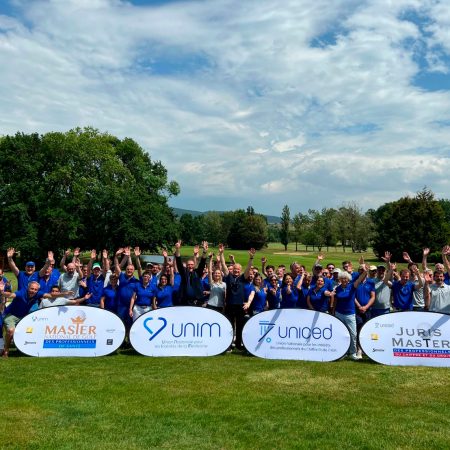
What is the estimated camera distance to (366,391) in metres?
8.09

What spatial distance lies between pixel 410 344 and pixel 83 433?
6791 mm

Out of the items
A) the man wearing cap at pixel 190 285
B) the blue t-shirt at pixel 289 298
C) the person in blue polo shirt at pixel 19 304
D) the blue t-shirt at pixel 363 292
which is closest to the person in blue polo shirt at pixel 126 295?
the man wearing cap at pixel 190 285

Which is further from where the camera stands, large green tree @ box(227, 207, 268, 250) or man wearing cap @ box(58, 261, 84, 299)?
large green tree @ box(227, 207, 268, 250)

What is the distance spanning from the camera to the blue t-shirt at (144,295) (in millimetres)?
11125

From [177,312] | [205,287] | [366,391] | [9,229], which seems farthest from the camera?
[9,229]

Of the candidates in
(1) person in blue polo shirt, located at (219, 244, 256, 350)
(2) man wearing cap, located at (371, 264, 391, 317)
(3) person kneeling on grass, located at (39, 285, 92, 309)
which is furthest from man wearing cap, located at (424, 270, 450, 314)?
(3) person kneeling on grass, located at (39, 285, 92, 309)

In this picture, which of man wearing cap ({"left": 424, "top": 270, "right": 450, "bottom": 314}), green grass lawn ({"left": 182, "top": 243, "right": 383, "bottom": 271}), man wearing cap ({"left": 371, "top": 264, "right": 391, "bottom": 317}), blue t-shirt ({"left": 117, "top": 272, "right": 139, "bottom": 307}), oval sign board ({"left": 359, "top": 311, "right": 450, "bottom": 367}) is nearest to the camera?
oval sign board ({"left": 359, "top": 311, "right": 450, "bottom": 367})

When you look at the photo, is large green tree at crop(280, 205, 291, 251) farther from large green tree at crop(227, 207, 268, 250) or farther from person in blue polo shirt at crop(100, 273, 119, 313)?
person in blue polo shirt at crop(100, 273, 119, 313)

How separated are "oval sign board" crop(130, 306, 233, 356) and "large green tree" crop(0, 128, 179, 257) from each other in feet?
109

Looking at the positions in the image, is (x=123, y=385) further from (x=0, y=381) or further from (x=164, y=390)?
(x=0, y=381)

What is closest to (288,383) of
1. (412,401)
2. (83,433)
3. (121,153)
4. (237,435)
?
(412,401)

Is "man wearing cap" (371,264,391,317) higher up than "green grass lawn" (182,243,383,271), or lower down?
lower down

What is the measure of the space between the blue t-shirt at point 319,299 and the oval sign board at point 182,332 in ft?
6.35

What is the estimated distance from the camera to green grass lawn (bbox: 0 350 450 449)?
603 cm
